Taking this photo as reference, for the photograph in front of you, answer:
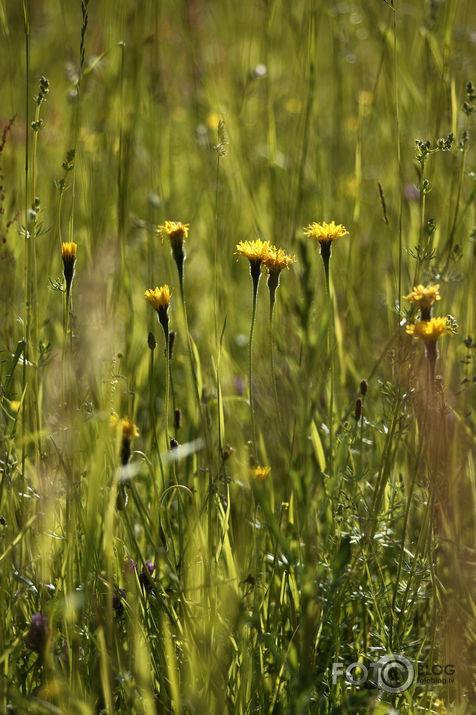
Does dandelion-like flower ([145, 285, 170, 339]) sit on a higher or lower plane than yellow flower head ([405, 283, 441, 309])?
higher

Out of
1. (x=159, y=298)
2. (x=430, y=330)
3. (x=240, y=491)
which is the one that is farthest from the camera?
(x=240, y=491)

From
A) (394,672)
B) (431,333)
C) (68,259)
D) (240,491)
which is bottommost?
(394,672)

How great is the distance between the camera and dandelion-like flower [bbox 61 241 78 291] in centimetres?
113

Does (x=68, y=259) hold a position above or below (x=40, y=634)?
above

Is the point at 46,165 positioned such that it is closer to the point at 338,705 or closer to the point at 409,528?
the point at 409,528

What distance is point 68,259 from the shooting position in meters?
1.14

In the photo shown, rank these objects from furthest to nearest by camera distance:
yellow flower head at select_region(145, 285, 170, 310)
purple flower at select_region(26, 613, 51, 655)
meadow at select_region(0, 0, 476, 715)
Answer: yellow flower head at select_region(145, 285, 170, 310) → meadow at select_region(0, 0, 476, 715) → purple flower at select_region(26, 613, 51, 655)

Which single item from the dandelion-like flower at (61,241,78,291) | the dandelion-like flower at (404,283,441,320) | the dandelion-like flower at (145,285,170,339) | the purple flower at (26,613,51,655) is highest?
the dandelion-like flower at (61,241,78,291)

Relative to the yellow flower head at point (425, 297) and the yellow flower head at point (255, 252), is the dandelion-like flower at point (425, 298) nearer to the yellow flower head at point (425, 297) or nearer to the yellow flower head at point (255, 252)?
the yellow flower head at point (425, 297)

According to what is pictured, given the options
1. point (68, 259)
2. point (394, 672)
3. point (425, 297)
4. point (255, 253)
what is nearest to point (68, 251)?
point (68, 259)

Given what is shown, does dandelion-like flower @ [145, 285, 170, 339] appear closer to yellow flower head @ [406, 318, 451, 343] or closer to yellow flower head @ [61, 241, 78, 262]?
yellow flower head @ [61, 241, 78, 262]

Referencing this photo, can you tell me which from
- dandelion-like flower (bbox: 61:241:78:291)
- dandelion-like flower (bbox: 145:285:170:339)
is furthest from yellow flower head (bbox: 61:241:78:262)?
dandelion-like flower (bbox: 145:285:170:339)

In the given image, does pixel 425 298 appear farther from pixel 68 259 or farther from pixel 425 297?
pixel 68 259

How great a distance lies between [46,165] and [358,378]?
1659mm
